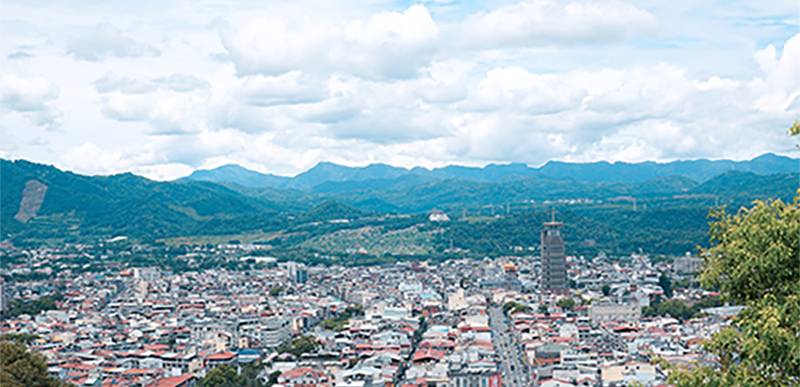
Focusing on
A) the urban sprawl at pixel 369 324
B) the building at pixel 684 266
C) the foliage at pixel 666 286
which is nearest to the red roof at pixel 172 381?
the urban sprawl at pixel 369 324

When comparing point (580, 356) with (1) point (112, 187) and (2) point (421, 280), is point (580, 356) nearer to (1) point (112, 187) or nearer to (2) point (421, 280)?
(2) point (421, 280)

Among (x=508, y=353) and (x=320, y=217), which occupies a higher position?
(x=320, y=217)

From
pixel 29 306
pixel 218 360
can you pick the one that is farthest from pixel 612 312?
pixel 29 306

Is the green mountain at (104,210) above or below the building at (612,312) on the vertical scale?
above

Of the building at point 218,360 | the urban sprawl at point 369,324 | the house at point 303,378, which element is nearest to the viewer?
the house at point 303,378

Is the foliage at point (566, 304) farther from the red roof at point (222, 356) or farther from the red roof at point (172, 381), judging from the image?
the red roof at point (172, 381)

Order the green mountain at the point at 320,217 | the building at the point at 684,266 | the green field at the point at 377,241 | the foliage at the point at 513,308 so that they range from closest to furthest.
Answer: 1. the foliage at the point at 513,308
2. the building at the point at 684,266
3. the green field at the point at 377,241
4. the green mountain at the point at 320,217

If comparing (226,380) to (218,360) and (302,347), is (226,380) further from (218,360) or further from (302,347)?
(302,347)
